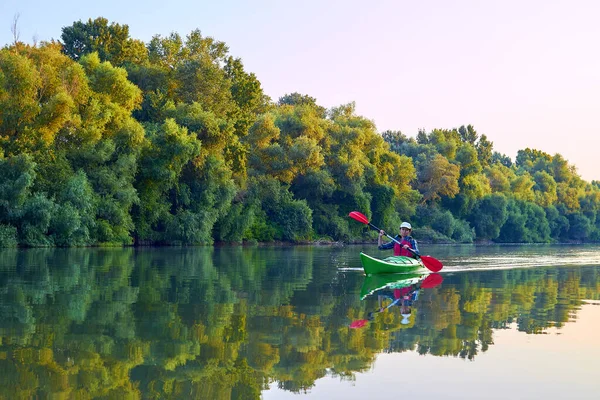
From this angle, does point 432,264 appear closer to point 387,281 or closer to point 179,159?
point 387,281

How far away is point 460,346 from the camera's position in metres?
9.62

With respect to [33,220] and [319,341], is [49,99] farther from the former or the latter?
[319,341]

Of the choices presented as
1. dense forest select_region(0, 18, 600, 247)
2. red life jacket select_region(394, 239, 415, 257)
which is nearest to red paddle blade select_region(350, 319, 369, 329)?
red life jacket select_region(394, 239, 415, 257)

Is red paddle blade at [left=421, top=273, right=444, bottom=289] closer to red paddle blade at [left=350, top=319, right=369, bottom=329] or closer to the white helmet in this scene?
the white helmet

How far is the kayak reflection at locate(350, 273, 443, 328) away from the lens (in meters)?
13.2

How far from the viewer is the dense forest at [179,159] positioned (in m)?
39.3

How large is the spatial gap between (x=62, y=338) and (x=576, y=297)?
1170 centimetres

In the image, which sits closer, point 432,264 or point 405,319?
point 405,319

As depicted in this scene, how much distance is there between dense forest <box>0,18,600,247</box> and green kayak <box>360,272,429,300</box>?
834 inches

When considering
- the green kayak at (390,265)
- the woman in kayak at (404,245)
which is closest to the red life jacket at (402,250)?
the woman in kayak at (404,245)

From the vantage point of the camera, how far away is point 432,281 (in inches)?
838

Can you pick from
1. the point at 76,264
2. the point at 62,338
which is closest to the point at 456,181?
the point at 76,264

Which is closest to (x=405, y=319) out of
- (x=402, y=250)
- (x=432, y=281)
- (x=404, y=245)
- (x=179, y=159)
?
(x=432, y=281)

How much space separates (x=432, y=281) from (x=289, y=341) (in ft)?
40.1
